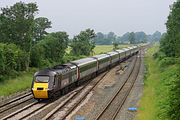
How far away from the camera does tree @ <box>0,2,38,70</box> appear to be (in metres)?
55.8

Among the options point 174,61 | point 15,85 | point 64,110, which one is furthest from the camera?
point 174,61

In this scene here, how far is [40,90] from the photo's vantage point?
3153cm

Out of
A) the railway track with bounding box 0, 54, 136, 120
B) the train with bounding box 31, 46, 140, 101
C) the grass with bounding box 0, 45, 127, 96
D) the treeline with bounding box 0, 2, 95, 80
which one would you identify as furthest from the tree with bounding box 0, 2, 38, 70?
the railway track with bounding box 0, 54, 136, 120

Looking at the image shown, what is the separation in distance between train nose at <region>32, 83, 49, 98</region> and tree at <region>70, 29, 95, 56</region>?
201ft

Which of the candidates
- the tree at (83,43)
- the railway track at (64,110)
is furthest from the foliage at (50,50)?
the railway track at (64,110)

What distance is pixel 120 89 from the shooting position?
39188 millimetres

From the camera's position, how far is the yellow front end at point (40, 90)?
31.5m

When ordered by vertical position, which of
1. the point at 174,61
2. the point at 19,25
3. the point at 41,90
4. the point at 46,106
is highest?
the point at 19,25

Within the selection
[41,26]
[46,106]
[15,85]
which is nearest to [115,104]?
[46,106]

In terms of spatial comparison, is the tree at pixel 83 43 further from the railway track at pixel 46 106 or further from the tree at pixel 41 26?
the railway track at pixel 46 106

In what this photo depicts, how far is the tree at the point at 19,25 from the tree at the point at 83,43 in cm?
Result: 3684

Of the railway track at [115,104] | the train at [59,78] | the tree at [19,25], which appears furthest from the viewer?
the tree at [19,25]

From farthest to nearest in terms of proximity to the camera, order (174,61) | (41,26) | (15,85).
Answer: (41,26) < (174,61) < (15,85)

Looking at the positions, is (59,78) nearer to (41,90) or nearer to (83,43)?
(41,90)
